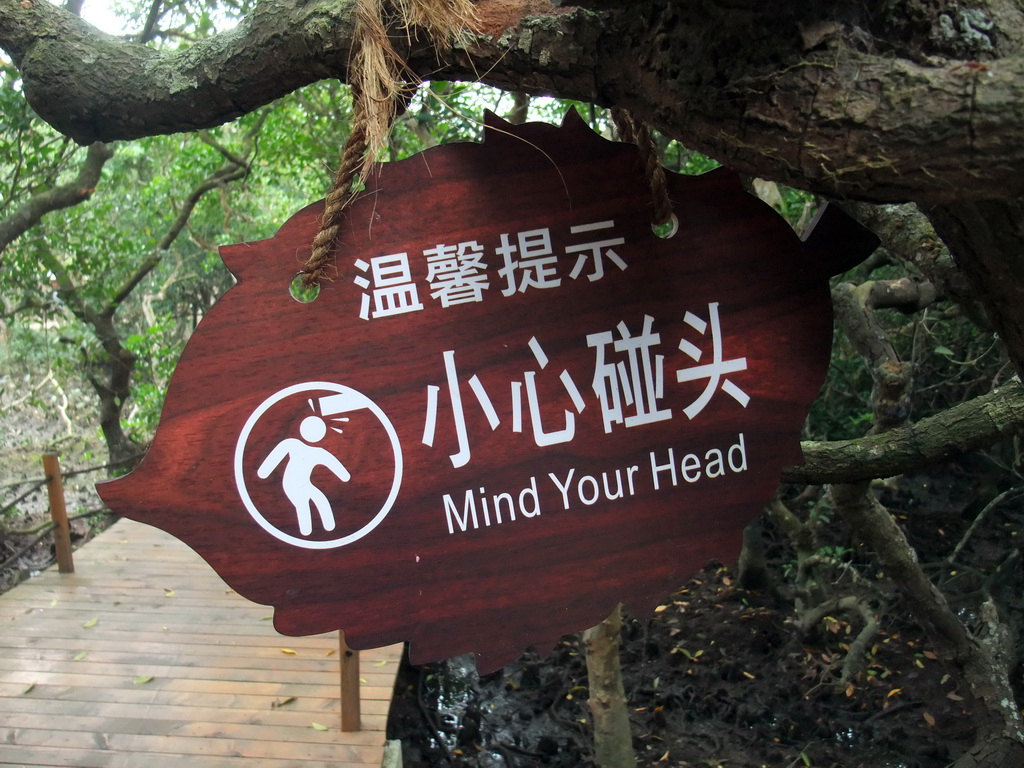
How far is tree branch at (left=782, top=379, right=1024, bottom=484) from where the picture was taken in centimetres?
203

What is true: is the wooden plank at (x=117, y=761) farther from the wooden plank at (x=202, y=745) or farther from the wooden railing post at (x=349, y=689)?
the wooden railing post at (x=349, y=689)

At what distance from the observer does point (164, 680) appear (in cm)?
386

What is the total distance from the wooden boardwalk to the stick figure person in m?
2.48

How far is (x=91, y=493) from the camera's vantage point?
791 centimetres

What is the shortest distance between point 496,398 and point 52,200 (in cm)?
429

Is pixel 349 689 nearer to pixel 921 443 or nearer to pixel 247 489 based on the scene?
pixel 921 443

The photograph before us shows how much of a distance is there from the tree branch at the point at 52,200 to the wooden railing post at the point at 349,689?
286 centimetres

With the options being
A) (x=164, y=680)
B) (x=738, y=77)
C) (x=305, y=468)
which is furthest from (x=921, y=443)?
(x=164, y=680)

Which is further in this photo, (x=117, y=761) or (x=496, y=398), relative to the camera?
(x=117, y=761)

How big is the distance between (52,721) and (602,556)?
3.33 metres

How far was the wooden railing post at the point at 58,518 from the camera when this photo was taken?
15.8 feet

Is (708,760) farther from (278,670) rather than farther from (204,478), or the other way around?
(204,478)

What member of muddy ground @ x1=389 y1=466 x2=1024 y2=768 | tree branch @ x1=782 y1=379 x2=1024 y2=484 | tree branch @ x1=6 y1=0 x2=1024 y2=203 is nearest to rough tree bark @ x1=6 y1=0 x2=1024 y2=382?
tree branch @ x1=6 y1=0 x2=1024 y2=203

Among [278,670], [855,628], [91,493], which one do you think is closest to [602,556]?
[278,670]
